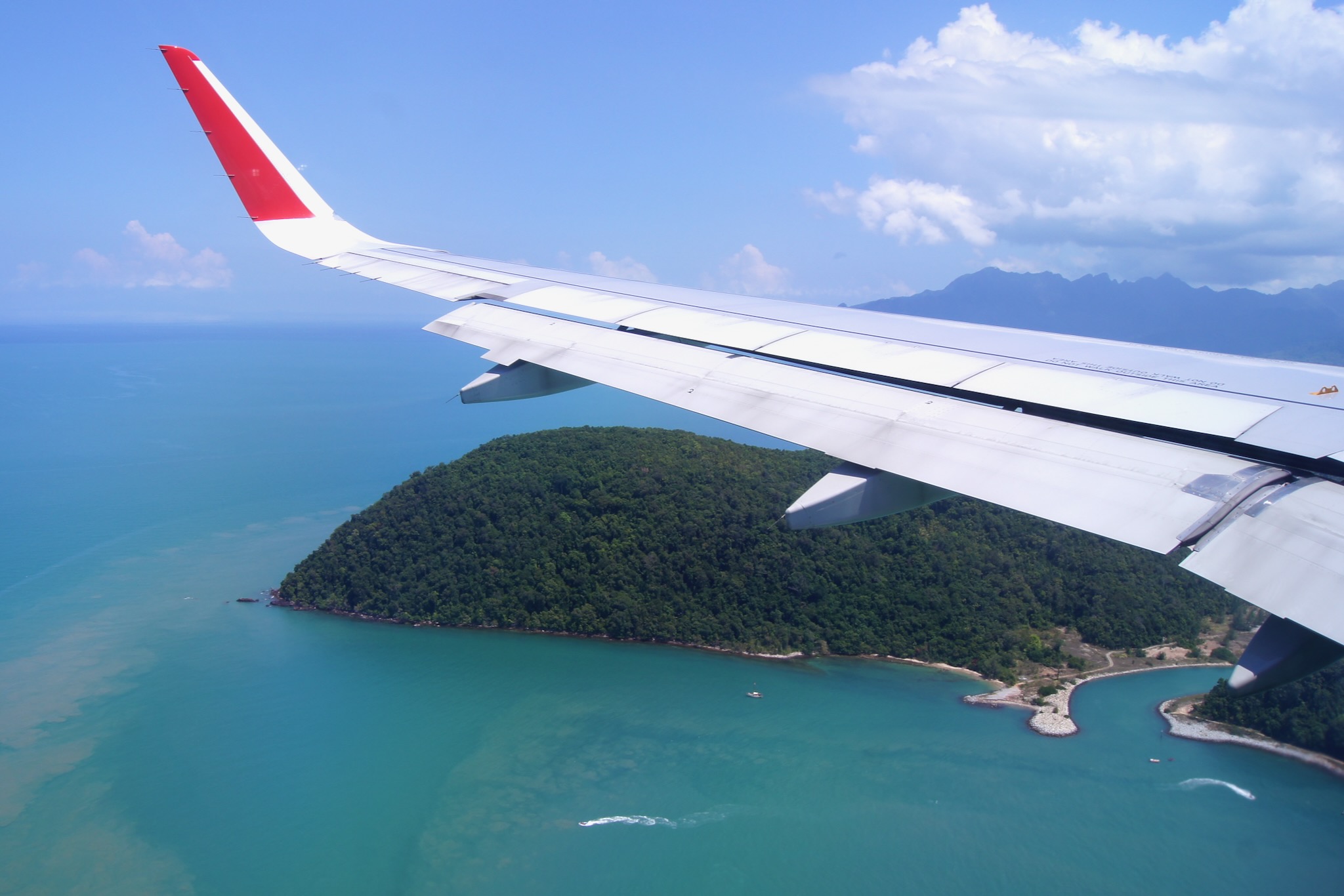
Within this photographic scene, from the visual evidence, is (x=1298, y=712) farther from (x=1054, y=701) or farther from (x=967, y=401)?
(x=967, y=401)

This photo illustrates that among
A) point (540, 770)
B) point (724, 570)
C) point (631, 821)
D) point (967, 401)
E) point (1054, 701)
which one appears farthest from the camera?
point (724, 570)

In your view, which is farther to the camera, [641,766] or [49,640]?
[49,640]

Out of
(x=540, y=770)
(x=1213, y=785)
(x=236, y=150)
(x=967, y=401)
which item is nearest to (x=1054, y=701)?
(x=1213, y=785)

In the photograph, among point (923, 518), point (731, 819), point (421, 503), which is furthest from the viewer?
point (421, 503)

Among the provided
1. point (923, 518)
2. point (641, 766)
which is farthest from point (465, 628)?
point (923, 518)

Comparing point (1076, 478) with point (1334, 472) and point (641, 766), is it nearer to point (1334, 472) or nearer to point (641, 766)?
point (1334, 472)

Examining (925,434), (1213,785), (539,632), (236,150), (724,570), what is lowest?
(539,632)
